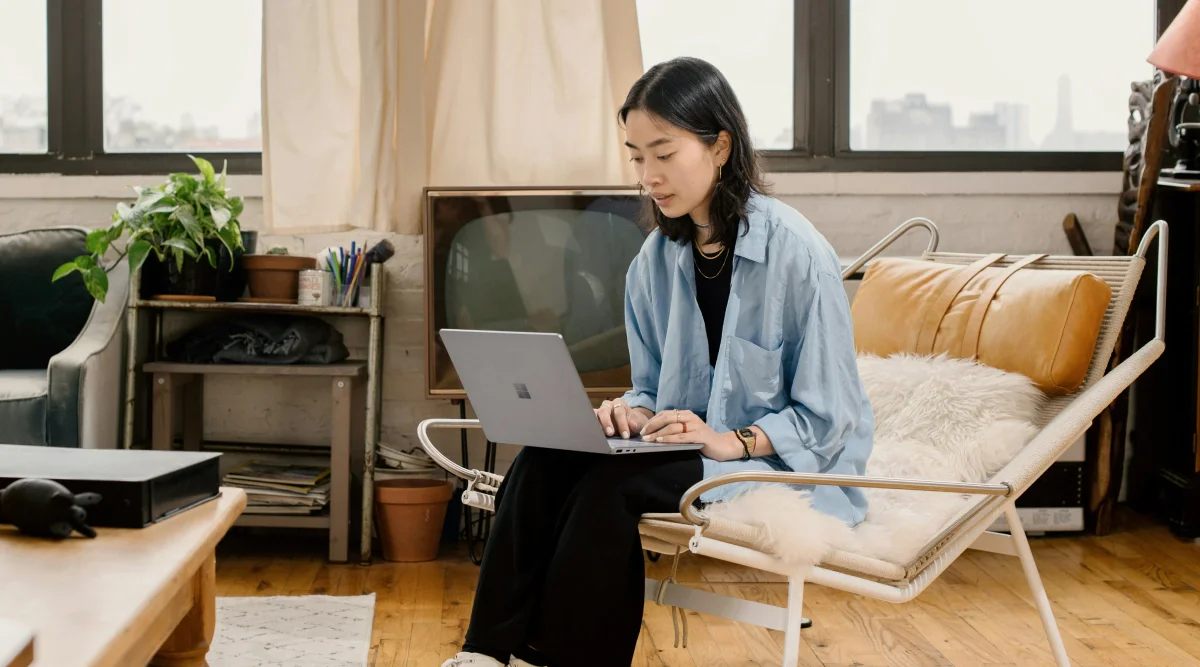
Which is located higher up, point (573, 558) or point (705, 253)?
point (705, 253)

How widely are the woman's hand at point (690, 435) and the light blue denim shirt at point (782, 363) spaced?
0.02 meters

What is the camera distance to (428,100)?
276 cm

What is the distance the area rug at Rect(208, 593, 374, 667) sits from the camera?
1.91m

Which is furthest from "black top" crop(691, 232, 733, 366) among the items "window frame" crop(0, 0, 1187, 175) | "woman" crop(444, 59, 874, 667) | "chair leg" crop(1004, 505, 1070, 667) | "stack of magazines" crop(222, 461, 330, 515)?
"window frame" crop(0, 0, 1187, 175)

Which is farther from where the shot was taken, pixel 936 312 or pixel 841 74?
pixel 841 74

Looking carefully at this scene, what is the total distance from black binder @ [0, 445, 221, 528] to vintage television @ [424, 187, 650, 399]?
1.34 meters

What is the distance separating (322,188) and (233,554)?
3.11 feet

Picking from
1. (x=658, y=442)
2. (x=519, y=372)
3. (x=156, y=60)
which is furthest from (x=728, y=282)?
(x=156, y=60)

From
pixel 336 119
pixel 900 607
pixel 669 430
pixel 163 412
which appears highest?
pixel 336 119

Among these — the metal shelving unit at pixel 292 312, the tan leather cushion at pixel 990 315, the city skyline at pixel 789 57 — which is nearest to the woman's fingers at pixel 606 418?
the tan leather cushion at pixel 990 315

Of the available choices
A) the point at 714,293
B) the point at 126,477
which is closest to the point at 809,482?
the point at 714,293

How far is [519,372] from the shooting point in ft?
4.48

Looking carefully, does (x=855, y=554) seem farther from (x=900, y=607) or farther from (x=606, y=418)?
(x=900, y=607)

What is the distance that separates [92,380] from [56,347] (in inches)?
16.2
